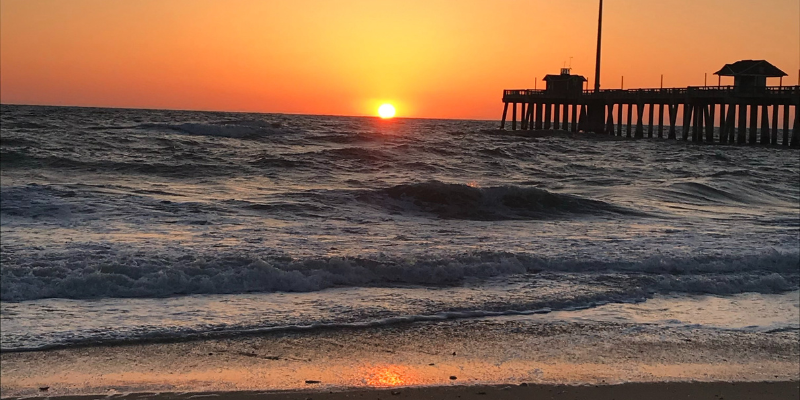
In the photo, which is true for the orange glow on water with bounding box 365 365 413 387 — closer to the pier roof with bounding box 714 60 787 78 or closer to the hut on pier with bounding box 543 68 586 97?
the pier roof with bounding box 714 60 787 78

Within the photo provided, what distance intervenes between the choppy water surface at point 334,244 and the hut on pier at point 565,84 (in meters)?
35.9

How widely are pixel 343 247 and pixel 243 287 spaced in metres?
2.75

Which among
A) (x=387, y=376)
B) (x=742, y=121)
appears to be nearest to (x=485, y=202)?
(x=387, y=376)

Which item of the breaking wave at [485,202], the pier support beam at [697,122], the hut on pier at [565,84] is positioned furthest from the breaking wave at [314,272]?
the hut on pier at [565,84]

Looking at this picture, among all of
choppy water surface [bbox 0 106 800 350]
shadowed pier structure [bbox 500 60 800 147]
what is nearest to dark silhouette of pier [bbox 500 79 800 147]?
shadowed pier structure [bbox 500 60 800 147]

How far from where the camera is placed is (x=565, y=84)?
62031mm

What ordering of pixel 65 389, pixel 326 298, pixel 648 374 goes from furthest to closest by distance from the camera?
pixel 326 298 → pixel 648 374 → pixel 65 389

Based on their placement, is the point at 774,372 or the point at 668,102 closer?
the point at 774,372

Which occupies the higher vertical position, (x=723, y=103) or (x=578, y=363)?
(x=723, y=103)

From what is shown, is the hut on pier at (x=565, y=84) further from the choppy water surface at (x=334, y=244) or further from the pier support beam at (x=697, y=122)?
the choppy water surface at (x=334, y=244)

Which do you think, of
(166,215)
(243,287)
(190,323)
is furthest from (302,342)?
(166,215)

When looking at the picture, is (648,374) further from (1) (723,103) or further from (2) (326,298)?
(1) (723,103)

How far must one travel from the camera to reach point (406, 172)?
2538 cm

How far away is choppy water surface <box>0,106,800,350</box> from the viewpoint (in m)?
8.08
